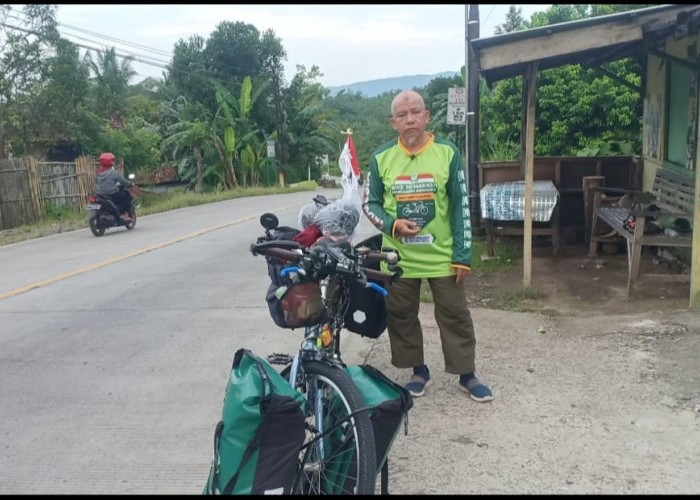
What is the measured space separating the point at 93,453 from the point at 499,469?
2248 millimetres

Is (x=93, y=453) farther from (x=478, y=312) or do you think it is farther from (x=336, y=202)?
(x=478, y=312)

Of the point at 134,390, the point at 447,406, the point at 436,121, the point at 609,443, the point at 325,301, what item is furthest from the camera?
the point at 436,121

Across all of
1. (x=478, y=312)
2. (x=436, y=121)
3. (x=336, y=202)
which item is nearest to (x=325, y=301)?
(x=336, y=202)

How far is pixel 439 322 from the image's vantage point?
4.60 metres

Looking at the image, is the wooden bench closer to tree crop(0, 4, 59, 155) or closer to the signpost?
the signpost

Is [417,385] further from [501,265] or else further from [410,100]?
[501,265]

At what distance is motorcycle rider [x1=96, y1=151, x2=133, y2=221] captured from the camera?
14688 millimetres

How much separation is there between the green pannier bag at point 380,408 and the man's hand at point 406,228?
1270 millimetres

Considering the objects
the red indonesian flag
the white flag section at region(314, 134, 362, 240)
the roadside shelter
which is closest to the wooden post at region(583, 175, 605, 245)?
the roadside shelter

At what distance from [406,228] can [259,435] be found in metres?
1.83

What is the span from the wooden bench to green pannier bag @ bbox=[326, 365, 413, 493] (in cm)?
470

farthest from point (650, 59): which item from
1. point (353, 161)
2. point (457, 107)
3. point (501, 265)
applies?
point (353, 161)

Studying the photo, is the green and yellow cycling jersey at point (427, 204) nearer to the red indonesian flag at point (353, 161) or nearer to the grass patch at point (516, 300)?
the red indonesian flag at point (353, 161)

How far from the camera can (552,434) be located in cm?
409
